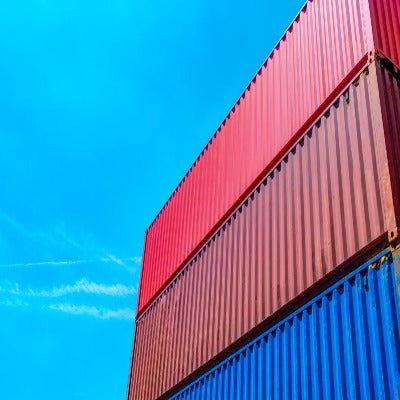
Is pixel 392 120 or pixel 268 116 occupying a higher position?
pixel 268 116

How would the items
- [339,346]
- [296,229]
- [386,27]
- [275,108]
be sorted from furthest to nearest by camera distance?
[275,108], [386,27], [296,229], [339,346]

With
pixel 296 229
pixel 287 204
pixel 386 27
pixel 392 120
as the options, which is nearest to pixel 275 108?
pixel 287 204

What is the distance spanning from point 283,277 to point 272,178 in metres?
2.15

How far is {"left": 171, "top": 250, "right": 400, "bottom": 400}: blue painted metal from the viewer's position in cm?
596

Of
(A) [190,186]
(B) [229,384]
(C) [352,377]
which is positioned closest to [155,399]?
(B) [229,384]

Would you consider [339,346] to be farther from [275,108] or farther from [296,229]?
[275,108]

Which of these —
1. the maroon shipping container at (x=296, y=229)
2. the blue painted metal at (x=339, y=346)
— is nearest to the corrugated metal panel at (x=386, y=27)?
the maroon shipping container at (x=296, y=229)

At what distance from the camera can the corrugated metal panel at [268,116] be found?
30.3ft

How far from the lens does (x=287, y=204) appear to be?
362 inches

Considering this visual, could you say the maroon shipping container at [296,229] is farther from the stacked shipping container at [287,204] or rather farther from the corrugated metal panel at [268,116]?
the corrugated metal panel at [268,116]

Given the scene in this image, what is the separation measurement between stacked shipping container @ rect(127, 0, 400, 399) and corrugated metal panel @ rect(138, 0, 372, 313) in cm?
3

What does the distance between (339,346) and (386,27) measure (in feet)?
17.8

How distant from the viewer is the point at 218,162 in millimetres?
12914

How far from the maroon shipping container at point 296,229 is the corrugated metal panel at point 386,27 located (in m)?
0.50
